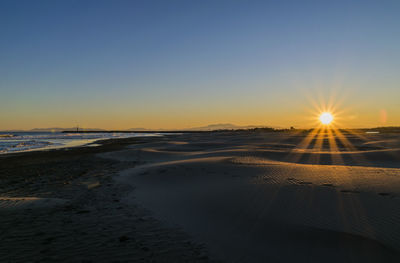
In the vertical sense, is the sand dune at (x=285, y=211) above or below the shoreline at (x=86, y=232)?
above

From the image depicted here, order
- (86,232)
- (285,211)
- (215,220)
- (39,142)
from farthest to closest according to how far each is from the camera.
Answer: (39,142), (285,211), (215,220), (86,232)

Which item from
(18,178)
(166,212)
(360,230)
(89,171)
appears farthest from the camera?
(89,171)

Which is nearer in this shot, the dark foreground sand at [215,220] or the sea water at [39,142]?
the dark foreground sand at [215,220]

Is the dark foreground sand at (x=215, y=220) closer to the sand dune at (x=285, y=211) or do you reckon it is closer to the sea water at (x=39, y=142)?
the sand dune at (x=285, y=211)

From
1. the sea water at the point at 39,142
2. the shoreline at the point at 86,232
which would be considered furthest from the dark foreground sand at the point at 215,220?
the sea water at the point at 39,142

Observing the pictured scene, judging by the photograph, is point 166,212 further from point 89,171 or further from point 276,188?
point 89,171

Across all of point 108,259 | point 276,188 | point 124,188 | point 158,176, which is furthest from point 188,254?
point 158,176

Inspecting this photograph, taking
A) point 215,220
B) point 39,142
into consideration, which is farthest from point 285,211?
point 39,142

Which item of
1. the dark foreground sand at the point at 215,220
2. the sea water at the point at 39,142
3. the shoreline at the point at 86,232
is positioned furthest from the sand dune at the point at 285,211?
the sea water at the point at 39,142

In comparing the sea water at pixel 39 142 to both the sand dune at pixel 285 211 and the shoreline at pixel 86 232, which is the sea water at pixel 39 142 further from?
the sand dune at pixel 285 211

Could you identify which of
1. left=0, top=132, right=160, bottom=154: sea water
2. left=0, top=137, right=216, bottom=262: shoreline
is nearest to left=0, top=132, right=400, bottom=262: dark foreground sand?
left=0, top=137, right=216, bottom=262: shoreline

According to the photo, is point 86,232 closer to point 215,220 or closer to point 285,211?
point 215,220

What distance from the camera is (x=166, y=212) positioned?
25.6 feet

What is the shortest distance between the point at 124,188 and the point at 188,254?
23.1ft
